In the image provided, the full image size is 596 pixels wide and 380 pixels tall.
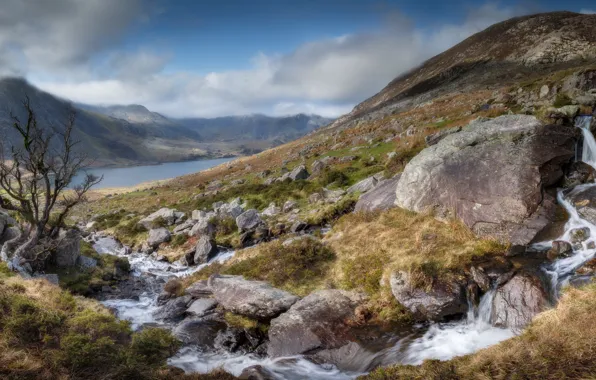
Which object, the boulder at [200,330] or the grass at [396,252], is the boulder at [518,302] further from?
the boulder at [200,330]

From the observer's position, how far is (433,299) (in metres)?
13.7

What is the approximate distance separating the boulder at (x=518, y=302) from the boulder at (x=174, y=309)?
49.7 feet

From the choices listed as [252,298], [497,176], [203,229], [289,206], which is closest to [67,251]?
[203,229]

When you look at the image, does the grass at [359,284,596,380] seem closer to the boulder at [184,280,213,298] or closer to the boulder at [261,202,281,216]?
the boulder at [184,280,213,298]

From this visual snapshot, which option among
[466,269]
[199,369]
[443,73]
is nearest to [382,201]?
[466,269]

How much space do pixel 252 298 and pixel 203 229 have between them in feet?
58.1

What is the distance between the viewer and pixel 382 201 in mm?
23359

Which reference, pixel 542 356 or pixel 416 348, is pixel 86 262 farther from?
pixel 542 356

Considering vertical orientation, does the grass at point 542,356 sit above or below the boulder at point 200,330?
above

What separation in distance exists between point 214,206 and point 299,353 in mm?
29143

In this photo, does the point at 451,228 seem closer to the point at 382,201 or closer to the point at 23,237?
the point at 382,201

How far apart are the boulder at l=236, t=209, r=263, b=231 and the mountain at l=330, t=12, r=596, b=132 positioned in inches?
3269

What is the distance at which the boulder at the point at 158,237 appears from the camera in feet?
111

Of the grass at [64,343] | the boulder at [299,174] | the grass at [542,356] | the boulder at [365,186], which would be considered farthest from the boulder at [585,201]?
the boulder at [299,174]
